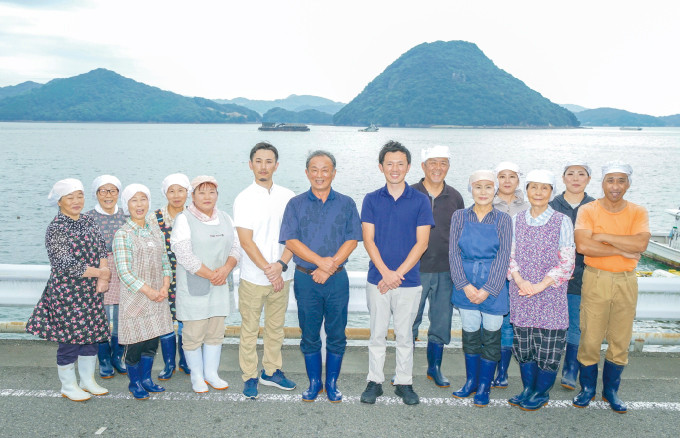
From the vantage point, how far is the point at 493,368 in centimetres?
410

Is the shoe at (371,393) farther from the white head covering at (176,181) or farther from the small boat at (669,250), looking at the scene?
the small boat at (669,250)

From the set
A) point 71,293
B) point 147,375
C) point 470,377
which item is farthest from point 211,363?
point 470,377

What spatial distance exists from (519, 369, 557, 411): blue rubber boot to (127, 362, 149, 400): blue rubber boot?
320cm

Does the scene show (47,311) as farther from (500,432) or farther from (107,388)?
(500,432)

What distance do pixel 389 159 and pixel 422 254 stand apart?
2.97 ft

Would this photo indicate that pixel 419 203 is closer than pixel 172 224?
Yes

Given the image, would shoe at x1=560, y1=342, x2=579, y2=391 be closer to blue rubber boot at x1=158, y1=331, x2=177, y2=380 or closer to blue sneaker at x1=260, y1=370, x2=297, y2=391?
blue sneaker at x1=260, y1=370, x2=297, y2=391

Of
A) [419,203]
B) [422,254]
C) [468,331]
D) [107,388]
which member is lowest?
[107,388]

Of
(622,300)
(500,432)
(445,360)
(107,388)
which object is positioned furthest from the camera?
(445,360)

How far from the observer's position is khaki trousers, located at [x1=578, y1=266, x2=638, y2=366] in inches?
156

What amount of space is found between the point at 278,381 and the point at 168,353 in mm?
1075

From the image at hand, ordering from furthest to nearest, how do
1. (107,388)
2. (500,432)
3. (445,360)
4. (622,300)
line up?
(445,360)
(107,388)
(622,300)
(500,432)

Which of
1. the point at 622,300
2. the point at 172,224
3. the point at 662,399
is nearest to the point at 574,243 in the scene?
the point at 622,300

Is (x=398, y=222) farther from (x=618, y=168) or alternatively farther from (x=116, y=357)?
(x=116, y=357)
